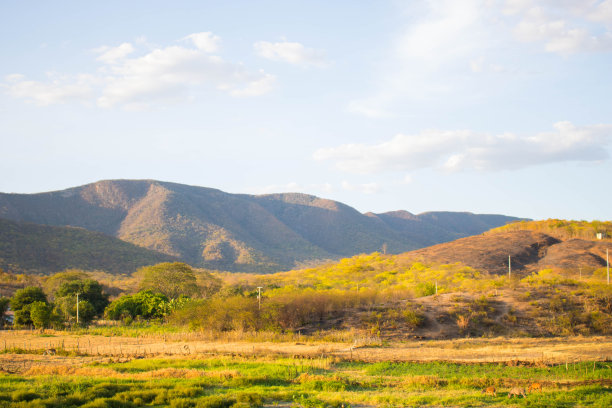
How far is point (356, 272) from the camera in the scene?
63.5 meters

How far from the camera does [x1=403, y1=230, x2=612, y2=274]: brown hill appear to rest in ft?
176

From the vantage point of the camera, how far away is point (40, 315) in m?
35.9

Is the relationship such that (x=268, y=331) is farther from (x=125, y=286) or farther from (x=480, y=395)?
(x=125, y=286)

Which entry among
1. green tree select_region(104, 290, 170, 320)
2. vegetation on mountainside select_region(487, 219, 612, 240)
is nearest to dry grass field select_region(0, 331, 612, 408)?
green tree select_region(104, 290, 170, 320)

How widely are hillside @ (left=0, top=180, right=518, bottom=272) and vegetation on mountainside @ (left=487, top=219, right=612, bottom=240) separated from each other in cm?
5305

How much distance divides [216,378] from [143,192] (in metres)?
129

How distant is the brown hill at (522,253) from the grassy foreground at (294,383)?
3657 cm

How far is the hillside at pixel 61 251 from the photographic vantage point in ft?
246

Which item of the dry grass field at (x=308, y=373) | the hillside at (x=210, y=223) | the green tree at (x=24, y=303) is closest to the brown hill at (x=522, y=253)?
the dry grass field at (x=308, y=373)

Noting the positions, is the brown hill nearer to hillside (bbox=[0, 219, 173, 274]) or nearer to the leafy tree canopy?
the leafy tree canopy

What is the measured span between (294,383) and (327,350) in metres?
7.91

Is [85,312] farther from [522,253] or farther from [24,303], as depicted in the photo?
[522,253]

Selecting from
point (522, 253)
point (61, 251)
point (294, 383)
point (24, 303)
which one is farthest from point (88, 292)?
point (522, 253)

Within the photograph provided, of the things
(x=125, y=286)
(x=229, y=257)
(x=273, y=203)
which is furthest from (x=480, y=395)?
(x=273, y=203)
